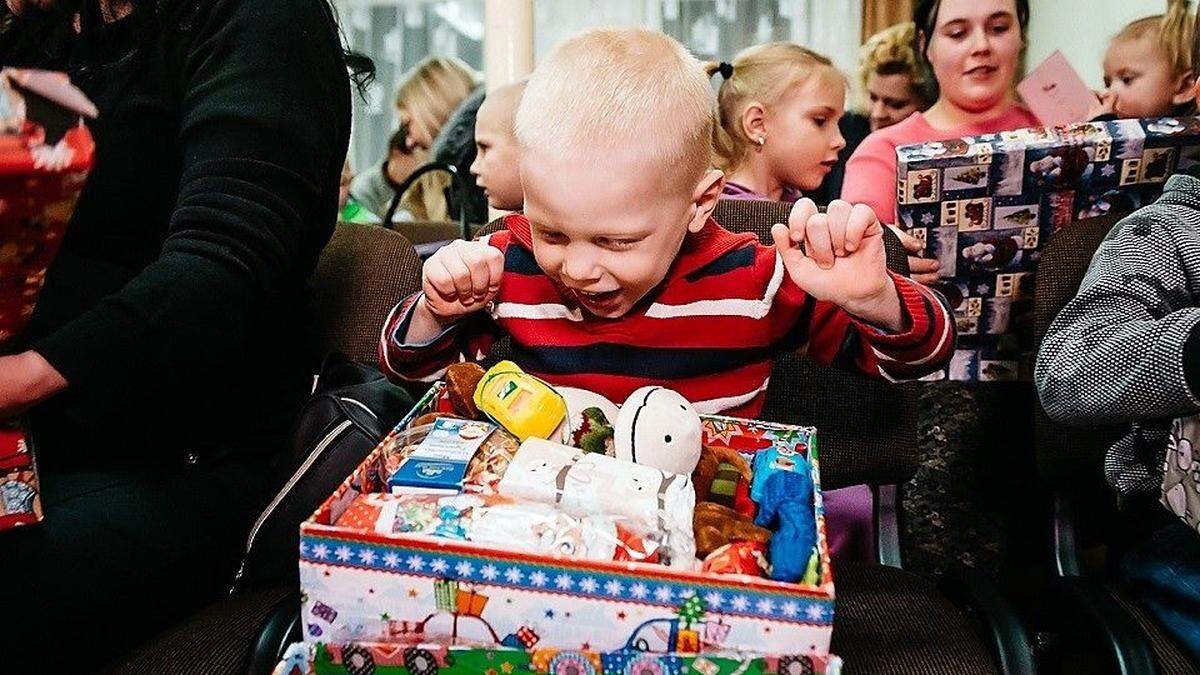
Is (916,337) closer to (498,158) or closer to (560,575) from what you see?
(560,575)

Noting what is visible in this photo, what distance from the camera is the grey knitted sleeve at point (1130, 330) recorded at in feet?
2.88

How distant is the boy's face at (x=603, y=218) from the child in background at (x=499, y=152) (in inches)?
35.3

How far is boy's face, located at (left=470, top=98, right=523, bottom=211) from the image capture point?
1.79 meters

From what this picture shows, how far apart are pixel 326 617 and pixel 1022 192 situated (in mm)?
997

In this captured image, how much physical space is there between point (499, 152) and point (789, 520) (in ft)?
4.16

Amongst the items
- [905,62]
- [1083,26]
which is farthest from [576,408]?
[1083,26]

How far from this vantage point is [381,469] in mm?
778

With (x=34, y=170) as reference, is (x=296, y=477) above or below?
below

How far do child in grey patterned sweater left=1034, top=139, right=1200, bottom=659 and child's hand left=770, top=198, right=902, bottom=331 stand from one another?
218mm

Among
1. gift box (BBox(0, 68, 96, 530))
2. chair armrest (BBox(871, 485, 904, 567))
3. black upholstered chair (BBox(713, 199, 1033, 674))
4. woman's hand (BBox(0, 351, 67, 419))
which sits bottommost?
chair armrest (BBox(871, 485, 904, 567))

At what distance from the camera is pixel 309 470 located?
3.03 feet

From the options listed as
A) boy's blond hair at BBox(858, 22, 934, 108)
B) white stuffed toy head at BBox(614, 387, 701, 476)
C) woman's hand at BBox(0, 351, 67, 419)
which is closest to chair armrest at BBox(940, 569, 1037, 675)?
white stuffed toy head at BBox(614, 387, 701, 476)

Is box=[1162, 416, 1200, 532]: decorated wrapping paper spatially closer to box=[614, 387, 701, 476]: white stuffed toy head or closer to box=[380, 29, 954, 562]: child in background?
box=[380, 29, 954, 562]: child in background

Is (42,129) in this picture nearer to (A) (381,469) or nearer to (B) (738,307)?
(A) (381,469)
